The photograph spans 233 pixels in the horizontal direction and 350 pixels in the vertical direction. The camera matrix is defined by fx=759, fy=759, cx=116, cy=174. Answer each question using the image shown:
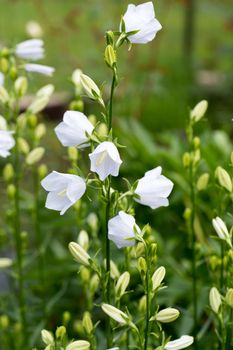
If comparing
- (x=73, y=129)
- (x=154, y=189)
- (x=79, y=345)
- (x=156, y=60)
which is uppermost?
(x=156, y=60)

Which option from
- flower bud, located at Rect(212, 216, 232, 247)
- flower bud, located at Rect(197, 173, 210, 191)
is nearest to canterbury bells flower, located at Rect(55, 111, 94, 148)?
flower bud, located at Rect(212, 216, 232, 247)

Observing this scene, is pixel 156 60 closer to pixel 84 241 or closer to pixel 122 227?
pixel 84 241

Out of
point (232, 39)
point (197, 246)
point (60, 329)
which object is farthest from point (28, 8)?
point (60, 329)

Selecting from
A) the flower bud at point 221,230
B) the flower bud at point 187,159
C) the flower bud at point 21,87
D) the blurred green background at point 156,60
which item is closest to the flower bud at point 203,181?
the flower bud at point 187,159

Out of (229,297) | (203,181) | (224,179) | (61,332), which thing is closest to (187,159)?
(203,181)

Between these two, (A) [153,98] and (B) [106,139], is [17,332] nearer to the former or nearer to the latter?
(B) [106,139]

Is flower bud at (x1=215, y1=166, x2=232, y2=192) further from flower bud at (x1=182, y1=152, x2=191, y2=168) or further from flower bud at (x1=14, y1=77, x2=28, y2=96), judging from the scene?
flower bud at (x1=14, y1=77, x2=28, y2=96)
